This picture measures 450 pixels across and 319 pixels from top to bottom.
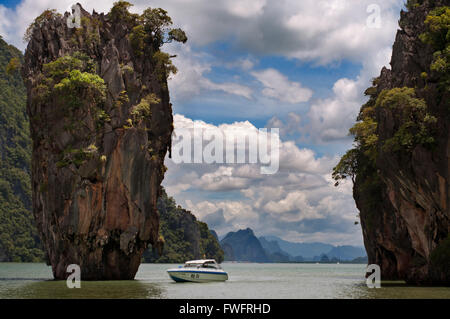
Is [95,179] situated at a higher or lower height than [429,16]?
lower

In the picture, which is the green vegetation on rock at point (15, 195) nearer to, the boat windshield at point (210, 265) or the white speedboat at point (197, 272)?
the boat windshield at point (210, 265)

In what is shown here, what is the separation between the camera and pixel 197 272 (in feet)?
150

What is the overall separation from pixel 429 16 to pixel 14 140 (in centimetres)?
18330

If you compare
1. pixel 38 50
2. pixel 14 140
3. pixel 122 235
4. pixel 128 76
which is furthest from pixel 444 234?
pixel 14 140

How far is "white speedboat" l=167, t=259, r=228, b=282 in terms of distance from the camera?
45469mm

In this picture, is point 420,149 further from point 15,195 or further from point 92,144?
point 15,195

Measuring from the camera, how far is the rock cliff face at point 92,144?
42.7 meters

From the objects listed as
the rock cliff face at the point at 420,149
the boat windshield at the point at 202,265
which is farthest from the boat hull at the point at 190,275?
the rock cliff face at the point at 420,149

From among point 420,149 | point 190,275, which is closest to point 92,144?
point 190,275

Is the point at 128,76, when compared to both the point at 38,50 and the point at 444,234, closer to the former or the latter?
the point at 38,50

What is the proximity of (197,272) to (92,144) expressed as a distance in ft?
46.7

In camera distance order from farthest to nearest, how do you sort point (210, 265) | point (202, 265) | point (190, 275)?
point (210, 265) → point (202, 265) → point (190, 275)

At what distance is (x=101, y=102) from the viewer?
44.0 meters
